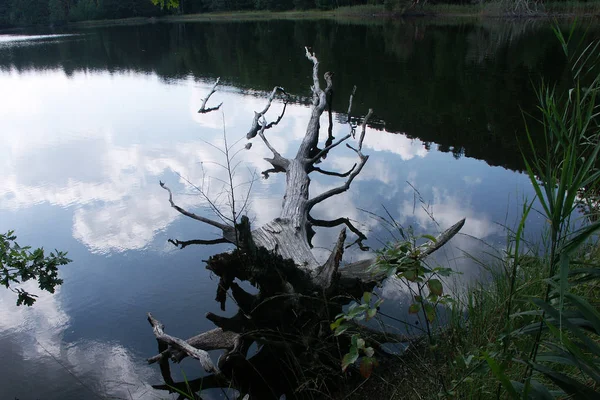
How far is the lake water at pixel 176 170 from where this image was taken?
4.02 metres

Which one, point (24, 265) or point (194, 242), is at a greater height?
point (24, 265)

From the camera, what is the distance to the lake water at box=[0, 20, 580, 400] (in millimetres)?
4023

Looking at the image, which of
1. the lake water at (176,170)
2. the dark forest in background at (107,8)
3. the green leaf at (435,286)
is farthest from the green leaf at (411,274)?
Answer: the dark forest in background at (107,8)

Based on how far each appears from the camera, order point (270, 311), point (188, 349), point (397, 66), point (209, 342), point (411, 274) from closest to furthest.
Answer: point (411, 274)
point (188, 349)
point (270, 311)
point (209, 342)
point (397, 66)

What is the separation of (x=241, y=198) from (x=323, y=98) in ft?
10.7

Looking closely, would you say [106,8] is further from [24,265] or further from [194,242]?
[24,265]

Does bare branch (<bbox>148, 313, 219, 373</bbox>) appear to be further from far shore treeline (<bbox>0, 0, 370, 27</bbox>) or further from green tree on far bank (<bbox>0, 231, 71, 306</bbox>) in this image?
far shore treeline (<bbox>0, 0, 370, 27</bbox>)

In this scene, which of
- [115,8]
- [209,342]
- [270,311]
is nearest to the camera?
[270,311]

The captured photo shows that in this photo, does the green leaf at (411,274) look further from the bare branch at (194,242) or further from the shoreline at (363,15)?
the shoreline at (363,15)

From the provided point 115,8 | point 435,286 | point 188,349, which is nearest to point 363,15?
point 115,8

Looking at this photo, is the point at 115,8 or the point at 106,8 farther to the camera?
the point at 115,8

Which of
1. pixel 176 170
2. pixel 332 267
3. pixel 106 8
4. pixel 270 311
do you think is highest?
pixel 106 8

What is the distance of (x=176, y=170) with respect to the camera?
311 inches

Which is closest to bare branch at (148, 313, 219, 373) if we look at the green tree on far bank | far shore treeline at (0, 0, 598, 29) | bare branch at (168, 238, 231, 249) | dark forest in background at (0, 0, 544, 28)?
the green tree on far bank
